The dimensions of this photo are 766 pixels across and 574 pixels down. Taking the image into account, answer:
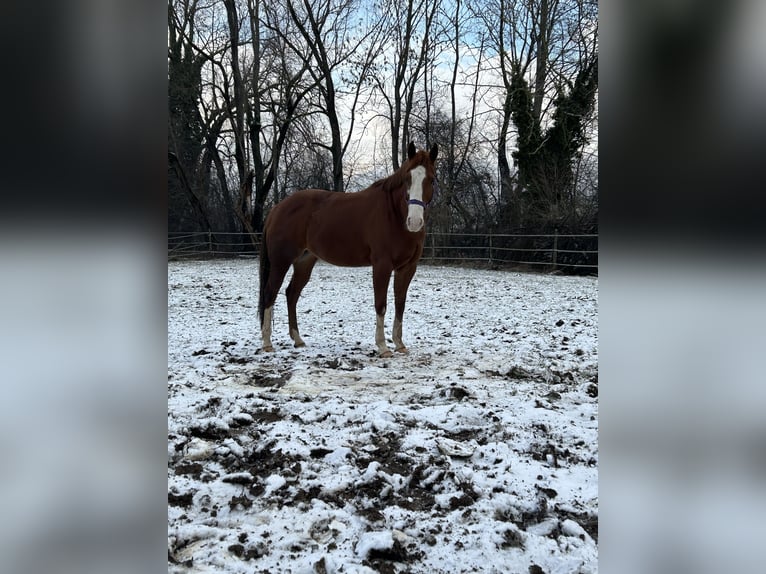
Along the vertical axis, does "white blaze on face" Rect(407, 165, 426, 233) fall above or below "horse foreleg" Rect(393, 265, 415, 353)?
above

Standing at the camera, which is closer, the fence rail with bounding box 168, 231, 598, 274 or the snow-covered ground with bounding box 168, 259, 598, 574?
the snow-covered ground with bounding box 168, 259, 598, 574

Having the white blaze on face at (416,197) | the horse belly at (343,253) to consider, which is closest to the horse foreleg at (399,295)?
the horse belly at (343,253)

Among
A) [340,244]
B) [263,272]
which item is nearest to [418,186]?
[340,244]

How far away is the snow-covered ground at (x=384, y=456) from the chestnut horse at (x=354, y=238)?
0.47 meters

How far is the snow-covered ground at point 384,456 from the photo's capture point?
4.49 feet

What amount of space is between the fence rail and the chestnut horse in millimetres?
7643

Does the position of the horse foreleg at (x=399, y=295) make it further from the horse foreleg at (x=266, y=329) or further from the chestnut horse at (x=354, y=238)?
the horse foreleg at (x=266, y=329)

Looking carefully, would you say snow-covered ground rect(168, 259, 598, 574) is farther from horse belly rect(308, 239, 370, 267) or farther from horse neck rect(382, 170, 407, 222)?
horse neck rect(382, 170, 407, 222)

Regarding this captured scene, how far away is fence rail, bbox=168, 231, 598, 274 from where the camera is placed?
38.2 feet

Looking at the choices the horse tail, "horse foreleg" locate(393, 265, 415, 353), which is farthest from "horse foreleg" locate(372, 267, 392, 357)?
the horse tail
